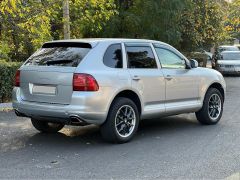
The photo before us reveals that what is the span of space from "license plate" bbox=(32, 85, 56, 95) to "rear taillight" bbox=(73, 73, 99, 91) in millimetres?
432

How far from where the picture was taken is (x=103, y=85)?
7.20 metres

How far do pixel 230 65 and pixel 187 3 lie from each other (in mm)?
7082

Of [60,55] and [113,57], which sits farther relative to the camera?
[113,57]

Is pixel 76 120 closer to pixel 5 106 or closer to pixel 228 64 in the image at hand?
pixel 5 106

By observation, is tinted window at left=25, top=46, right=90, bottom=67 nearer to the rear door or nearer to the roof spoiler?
the roof spoiler

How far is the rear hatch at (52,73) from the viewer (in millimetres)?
7191

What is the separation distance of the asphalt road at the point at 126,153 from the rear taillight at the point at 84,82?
0.97m

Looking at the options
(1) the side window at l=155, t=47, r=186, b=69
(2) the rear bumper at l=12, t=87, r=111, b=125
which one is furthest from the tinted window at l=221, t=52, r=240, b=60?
(2) the rear bumper at l=12, t=87, r=111, b=125

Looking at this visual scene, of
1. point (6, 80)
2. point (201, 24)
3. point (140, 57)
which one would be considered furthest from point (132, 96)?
point (201, 24)

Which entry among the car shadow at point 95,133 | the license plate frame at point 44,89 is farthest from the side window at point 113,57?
the car shadow at point 95,133

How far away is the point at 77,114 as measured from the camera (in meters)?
7.05

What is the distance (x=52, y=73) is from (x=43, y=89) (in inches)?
12.8

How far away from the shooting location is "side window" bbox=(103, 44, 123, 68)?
755 cm

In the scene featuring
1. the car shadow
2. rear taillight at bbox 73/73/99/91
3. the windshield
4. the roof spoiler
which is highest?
the roof spoiler
